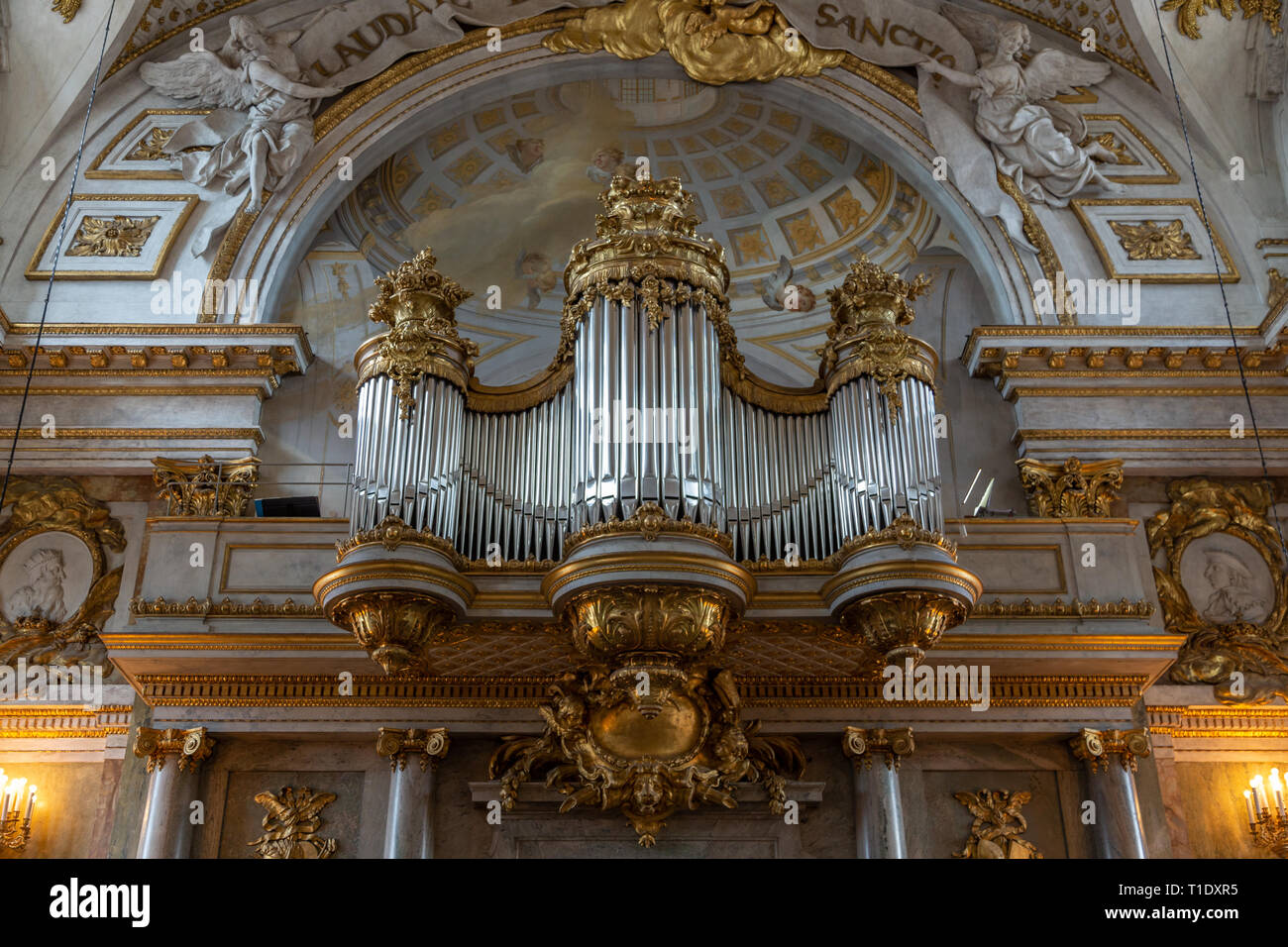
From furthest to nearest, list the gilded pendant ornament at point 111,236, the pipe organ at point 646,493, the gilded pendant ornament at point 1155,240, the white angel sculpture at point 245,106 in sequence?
the white angel sculpture at point 245,106 < the gilded pendant ornament at point 1155,240 < the gilded pendant ornament at point 111,236 < the pipe organ at point 646,493

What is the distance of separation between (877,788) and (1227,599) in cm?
427

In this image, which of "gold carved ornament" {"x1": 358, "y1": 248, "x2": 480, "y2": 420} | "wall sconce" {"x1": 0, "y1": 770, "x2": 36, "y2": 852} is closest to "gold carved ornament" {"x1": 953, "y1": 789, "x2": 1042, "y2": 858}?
"gold carved ornament" {"x1": 358, "y1": 248, "x2": 480, "y2": 420}

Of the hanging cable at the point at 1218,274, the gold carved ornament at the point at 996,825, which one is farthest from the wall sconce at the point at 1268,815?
the hanging cable at the point at 1218,274

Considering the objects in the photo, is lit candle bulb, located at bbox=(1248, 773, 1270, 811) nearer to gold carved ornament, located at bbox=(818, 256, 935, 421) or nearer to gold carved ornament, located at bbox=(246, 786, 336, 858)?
gold carved ornament, located at bbox=(818, 256, 935, 421)

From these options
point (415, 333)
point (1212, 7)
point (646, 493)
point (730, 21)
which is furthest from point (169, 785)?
point (1212, 7)

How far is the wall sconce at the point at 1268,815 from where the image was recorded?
11.2m

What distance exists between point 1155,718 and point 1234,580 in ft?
5.49

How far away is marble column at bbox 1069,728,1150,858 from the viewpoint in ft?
34.4

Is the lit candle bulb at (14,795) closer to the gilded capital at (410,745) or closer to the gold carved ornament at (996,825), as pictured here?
the gilded capital at (410,745)

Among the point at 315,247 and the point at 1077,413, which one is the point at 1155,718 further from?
the point at 315,247

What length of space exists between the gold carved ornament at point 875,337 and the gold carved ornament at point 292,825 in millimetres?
5459

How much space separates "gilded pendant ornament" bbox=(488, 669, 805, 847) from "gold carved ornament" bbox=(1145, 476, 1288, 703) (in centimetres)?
435

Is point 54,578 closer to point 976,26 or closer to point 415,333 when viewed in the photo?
point 415,333
